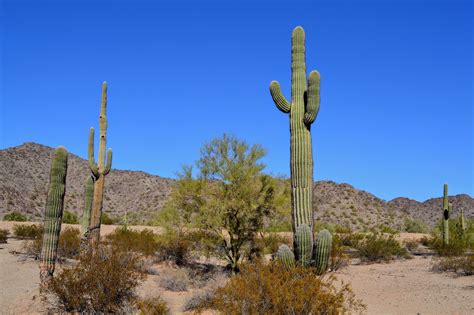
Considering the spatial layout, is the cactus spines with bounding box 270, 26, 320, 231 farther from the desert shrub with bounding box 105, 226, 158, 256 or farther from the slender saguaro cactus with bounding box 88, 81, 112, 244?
the desert shrub with bounding box 105, 226, 158, 256

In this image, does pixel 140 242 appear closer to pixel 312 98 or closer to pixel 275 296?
pixel 312 98

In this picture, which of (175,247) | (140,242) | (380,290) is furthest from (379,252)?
(140,242)

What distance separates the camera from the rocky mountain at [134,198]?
49503mm

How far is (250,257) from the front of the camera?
58.5 feet

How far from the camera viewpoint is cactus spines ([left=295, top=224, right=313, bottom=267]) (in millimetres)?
10336

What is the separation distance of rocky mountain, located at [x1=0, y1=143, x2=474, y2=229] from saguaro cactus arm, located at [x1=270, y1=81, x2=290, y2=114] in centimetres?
3776

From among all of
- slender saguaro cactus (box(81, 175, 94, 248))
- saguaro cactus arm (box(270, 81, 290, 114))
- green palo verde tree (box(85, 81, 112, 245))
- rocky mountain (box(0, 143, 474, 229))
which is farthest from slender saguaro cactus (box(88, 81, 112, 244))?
rocky mountain (box(0, 143, 474, 229))

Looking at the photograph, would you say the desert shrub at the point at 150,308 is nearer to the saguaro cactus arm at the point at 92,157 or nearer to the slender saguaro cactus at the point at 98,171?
the slender saguaro cactus at the point at 98,171

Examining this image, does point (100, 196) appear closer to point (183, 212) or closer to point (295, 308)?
point (183, 212)

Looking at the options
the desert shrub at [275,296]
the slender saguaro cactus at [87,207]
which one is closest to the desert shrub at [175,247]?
the slender saguaro cactus at [87,207]

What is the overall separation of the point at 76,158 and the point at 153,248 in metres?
48.5

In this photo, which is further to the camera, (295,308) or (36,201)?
(36,201)

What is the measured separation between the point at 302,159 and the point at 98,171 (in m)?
8.27

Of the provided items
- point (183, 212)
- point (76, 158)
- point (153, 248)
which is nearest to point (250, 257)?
point (183, 212)
